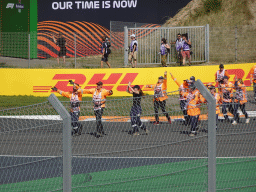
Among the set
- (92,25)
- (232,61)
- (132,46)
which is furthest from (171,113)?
(92,25)

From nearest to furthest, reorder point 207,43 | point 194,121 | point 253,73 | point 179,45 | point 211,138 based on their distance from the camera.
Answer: point 211,138 < point 194,121 < point 253,73 < point 179,45 < point 207,43

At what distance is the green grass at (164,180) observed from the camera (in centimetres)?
681

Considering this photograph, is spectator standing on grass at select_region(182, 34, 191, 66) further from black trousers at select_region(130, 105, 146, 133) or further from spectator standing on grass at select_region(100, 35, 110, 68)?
black trousers at select_region(130, 105, 146, 133)

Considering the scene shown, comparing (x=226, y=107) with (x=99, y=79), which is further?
(x=99, y=79)

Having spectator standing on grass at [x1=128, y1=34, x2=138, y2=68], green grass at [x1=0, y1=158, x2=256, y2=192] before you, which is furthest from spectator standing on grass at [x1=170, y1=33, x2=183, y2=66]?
green grass at [x1=0, y1=158, x2=256, y2=192]

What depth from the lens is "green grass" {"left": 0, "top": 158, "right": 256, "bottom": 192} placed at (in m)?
6.81

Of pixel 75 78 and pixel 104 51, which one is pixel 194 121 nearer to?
pixel 75 78

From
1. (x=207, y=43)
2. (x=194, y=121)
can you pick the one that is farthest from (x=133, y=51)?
(x=194, y=121)

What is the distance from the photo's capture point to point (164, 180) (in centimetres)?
741

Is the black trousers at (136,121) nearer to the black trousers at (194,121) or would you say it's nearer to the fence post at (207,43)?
the black trousers at (194,121)

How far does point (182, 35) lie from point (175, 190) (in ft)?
54.4

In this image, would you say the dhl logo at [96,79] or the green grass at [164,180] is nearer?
the green grass at [164,180]

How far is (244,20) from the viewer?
100 feet

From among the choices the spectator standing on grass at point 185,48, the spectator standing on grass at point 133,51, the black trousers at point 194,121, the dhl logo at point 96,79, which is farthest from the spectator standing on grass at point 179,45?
the black trousers at point 194,121
